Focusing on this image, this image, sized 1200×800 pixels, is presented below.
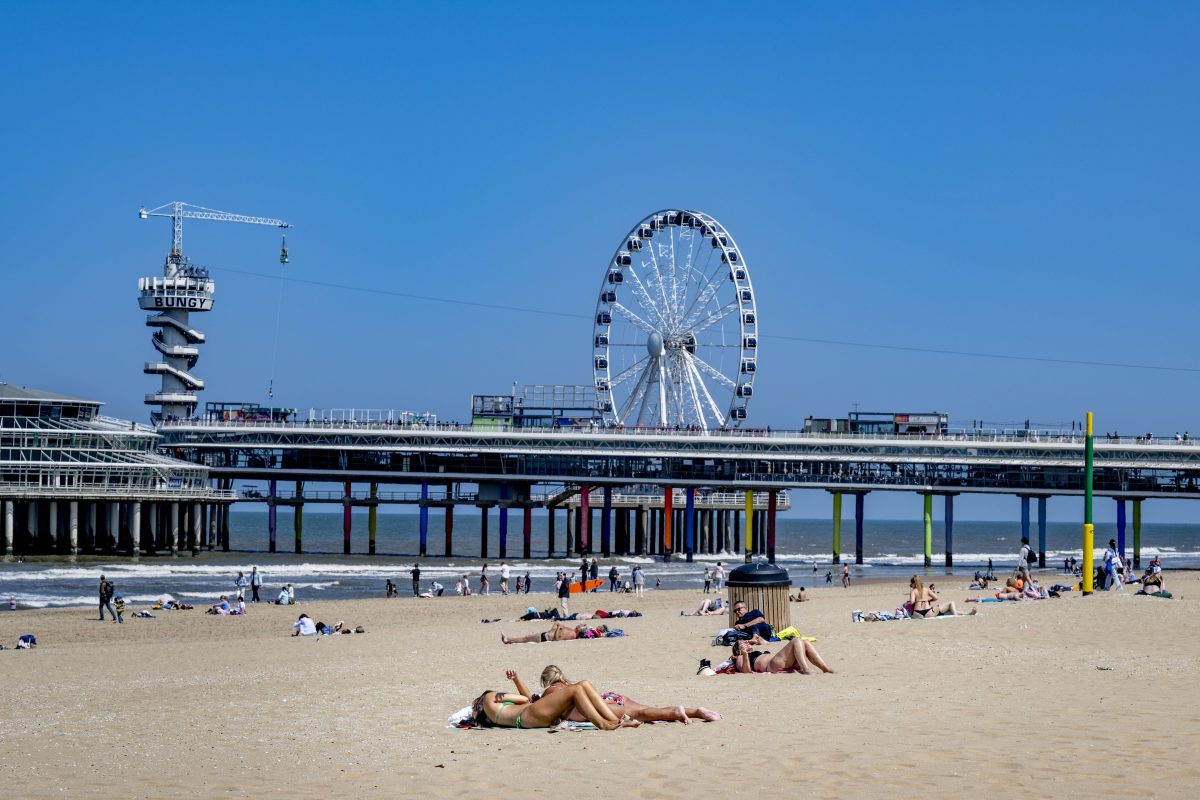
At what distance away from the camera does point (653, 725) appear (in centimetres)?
1244

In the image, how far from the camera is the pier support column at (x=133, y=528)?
200 feet

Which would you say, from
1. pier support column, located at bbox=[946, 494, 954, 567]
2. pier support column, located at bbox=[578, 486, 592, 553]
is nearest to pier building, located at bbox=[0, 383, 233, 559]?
pier support column, located at bbox=[578, 486, 592, 553]

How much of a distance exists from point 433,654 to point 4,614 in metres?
16.7

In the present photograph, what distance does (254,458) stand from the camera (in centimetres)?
7200

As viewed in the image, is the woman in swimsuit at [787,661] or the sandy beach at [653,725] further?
the woman in swimsuit at [787,661]

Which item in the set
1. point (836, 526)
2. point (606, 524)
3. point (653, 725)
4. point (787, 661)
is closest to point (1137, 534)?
point (836, 526)

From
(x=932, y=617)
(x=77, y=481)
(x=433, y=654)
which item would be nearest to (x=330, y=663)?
(x=433, y=654)

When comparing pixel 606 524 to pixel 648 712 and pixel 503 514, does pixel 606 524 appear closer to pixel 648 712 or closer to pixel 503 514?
pixel 503 514

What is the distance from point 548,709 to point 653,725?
2.90 ft

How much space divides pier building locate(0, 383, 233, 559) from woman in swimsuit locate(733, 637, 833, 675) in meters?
48.8

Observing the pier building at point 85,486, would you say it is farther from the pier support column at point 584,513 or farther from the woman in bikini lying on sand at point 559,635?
the woman in bikini lying on sand at point 559,635

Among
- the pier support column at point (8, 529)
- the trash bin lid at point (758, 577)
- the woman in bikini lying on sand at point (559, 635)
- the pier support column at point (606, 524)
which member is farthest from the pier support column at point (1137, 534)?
the trash bin lid at point (758, 577)

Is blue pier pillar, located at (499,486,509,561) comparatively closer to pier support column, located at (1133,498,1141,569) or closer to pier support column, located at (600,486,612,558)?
pier support column, located at (600,486,612,558)

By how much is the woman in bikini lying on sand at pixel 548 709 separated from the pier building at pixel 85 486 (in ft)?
167
